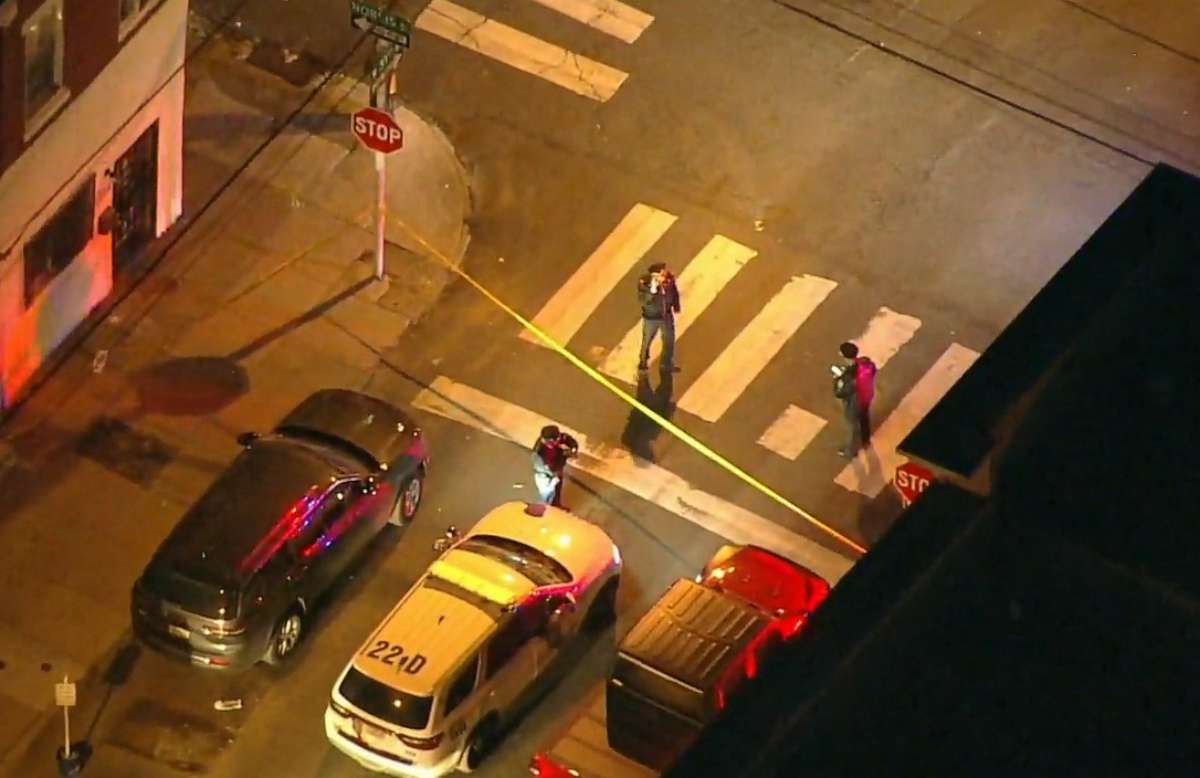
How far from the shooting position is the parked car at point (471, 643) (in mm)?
24531

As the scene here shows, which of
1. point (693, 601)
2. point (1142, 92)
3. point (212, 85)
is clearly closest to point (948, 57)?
point (1142, 92)

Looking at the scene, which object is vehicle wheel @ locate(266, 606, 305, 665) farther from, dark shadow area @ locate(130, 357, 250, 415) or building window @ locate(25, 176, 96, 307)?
building window @ locate(25, 176, 96, 307)

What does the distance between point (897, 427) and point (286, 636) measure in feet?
25.8

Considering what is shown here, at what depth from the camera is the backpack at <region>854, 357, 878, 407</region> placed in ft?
93.1

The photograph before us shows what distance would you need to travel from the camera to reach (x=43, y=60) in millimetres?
27719

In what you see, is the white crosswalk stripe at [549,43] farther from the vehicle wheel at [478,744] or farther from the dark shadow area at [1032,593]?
the dark shadow area at [1032,593]

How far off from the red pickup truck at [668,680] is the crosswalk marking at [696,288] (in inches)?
200

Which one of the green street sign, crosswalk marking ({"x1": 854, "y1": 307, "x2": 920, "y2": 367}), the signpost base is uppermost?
the green street sign

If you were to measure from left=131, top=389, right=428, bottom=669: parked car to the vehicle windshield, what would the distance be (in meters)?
1.45

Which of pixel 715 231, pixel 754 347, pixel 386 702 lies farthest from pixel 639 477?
pixel 386 702

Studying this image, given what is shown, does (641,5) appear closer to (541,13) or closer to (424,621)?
(541,13)

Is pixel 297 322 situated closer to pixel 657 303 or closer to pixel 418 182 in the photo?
pixel 418 182

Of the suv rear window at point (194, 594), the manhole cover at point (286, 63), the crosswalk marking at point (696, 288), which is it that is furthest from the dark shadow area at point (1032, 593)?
the manhole cover at point (286, 63)

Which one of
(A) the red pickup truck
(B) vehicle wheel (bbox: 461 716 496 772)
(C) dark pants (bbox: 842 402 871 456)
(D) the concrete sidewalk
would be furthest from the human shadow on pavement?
(B) vehicle wheel (bbox: 461 716 496 772)
